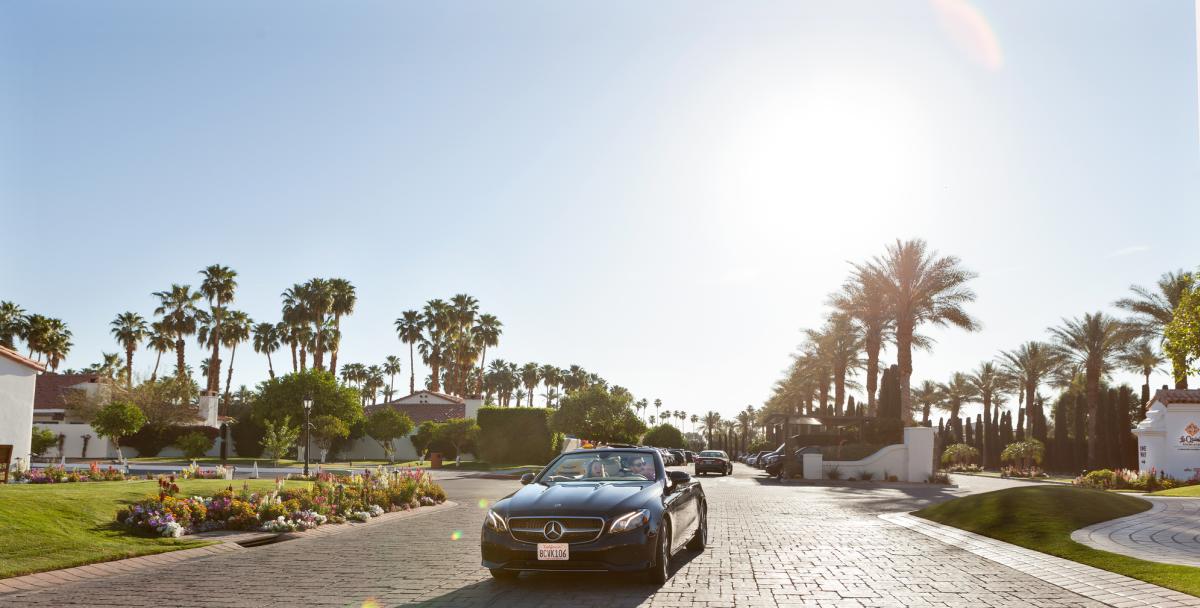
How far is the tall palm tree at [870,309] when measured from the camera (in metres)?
40.9

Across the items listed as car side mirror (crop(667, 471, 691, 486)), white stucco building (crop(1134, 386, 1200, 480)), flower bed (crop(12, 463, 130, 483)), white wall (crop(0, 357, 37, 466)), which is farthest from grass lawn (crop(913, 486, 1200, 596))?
white wall (crop(0, 357, 37, 466))

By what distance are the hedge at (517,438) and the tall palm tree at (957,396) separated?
33803mm

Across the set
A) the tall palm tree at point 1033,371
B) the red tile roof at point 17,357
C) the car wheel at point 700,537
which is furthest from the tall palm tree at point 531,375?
the car wheel at point 700,537

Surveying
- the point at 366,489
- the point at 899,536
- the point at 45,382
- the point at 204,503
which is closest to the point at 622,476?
the point at 899,536

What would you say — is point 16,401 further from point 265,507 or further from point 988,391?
point 988,391

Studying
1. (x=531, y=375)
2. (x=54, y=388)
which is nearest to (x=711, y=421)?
(x=531, y=375)

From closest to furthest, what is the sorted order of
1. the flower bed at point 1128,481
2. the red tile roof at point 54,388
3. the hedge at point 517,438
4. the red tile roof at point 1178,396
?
the flower bed at point 1128,481
the red tile roof at point 1178,396
the hedge at point 517,438
the red tile roof at point 54,388

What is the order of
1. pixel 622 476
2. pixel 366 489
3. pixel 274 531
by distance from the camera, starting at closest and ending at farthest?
pixel 622 476 → pixel 274 531 → pixel 366 489

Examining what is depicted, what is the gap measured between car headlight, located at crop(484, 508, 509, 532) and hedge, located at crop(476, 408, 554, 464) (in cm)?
4346

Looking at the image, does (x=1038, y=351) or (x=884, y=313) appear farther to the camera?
(x=1038, y=351)

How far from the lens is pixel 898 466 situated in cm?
3744

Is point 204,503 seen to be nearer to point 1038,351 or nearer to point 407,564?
point 407,564

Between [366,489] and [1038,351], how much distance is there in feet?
168

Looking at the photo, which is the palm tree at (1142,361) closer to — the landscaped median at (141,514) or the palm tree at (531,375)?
the landscaped median at (141,514)
